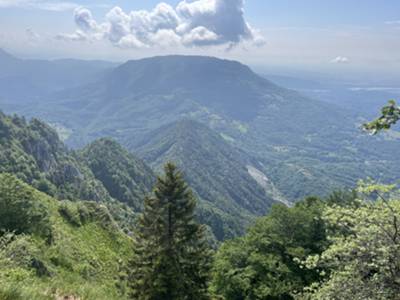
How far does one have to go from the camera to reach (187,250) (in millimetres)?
23703

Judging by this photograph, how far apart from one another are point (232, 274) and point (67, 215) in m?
18.0

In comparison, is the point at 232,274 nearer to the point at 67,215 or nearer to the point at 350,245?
the point at 67,215

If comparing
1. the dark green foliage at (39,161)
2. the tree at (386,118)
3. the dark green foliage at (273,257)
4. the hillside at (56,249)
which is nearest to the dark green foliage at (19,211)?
the hillside at (56,249)

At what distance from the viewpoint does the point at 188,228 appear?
2328 cm

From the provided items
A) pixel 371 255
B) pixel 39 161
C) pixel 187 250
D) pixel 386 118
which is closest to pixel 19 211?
pixel 187 250

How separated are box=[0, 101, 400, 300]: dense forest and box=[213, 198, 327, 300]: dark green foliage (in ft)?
0.33

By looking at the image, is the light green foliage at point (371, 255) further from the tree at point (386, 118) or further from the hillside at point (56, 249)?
the hillside at point (56, 249)

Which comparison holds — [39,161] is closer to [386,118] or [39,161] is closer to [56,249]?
[56,249]

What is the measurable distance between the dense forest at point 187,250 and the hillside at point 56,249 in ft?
0.24

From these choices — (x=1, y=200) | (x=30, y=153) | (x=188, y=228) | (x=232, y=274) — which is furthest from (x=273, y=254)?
(x=30, y=153)

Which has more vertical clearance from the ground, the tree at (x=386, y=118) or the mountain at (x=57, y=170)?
the tree at (x=386, y=118)

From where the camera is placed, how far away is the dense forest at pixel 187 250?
31.8 feet

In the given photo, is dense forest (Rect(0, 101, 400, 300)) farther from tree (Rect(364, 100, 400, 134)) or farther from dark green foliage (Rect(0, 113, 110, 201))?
dark green foliage (Rect(0, 113, 110, 201))

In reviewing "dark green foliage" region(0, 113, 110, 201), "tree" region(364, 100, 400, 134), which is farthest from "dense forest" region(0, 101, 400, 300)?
"dark green foliage" region(0, 113, 110, 201)
